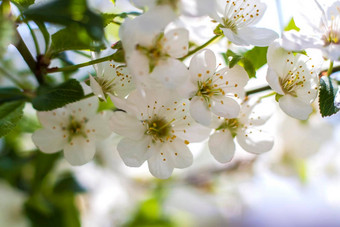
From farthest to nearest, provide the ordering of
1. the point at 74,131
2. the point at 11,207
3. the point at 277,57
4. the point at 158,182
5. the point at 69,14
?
the point at 158,182 < the point at 11,207 < the point at 74,131 < the point at 277,57 < the point at 69,14

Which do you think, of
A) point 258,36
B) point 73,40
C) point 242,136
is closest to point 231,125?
point 242,136

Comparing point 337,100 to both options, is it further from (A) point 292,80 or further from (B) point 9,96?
(B) point 9,96

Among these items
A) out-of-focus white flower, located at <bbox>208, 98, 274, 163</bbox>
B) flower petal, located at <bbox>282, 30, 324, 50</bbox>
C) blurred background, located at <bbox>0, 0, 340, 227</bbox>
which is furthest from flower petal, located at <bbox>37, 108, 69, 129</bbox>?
flower petal, located at <bbox>282, 30, 324, 50</bbox>

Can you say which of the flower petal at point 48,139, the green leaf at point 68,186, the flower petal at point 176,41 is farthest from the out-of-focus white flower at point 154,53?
the green leaf at point 68,186

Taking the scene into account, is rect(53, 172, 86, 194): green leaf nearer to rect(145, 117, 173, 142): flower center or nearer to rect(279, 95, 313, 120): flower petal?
rect(145, 117, 173, 142): flower center

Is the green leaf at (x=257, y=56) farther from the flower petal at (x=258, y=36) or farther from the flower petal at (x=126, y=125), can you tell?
the flower petal at (x=126, y=125)

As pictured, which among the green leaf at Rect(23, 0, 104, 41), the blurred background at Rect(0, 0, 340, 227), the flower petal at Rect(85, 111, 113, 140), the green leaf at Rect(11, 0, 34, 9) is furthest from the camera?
the blurred background at Rect(0, 0, 340, 227)

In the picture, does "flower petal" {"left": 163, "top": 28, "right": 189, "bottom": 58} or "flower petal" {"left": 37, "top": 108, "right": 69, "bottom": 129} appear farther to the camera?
"flower petal" {"left": 37, "top": 108, "right": 69, "bottom": 129}
